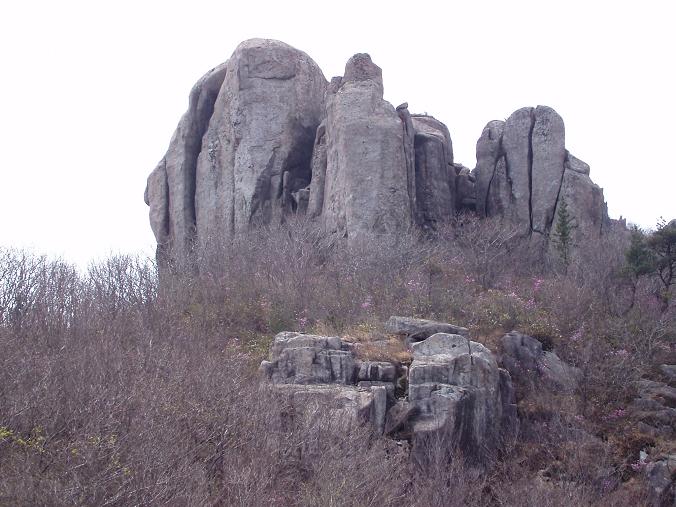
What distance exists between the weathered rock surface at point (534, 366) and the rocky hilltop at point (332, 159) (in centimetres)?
1117

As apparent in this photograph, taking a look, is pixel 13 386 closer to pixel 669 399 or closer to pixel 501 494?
pixel 501 494

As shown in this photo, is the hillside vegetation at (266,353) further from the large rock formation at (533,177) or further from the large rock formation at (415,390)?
the large rock formation at (533,177)

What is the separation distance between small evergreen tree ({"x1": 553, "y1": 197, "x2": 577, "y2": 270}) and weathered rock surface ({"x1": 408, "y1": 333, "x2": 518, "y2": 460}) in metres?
14.1

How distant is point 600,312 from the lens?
25859 mm

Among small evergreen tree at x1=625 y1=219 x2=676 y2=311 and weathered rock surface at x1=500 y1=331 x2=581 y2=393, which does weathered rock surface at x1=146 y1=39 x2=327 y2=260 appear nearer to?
small evergreen tree at x1=625 y1=219 x2=676 y2=311

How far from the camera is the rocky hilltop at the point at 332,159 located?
33.8m

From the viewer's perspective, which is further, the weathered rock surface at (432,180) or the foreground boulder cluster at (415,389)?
the weathered rock surface at (432,180)

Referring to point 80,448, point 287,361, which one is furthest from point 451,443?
point 80,448

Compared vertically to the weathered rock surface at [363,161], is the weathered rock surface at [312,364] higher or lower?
lower

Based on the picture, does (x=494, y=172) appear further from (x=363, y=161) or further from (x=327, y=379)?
(x=327, y=379)

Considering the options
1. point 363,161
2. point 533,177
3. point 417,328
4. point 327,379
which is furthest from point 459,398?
point 533,177

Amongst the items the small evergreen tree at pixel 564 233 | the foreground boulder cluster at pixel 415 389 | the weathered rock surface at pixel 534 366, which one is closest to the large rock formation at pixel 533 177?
the small evergreen tree at pixel 564 233

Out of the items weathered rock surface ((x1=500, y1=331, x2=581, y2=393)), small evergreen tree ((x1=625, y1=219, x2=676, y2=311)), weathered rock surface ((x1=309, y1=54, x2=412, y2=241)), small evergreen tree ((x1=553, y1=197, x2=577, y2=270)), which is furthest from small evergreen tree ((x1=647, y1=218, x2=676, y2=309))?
weathered rock surface ((x1=309, y1=54, x2=412, y2=241))

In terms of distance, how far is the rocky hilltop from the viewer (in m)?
33.8
